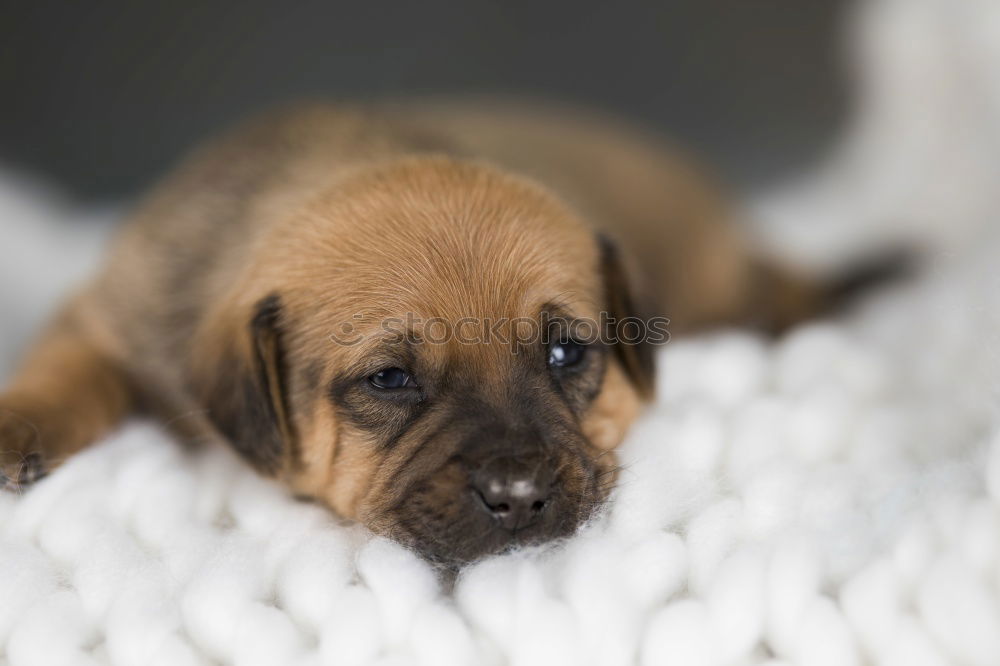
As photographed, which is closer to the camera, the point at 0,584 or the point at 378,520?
the point at 0,584

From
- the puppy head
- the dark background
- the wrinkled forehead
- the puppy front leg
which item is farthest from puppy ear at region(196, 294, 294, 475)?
the dark background

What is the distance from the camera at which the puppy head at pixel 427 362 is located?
8.64 ft

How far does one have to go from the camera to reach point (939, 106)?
17.8 feet

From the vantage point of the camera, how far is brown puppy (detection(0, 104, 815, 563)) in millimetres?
2701

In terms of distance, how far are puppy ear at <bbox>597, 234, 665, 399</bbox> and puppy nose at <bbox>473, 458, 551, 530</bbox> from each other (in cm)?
86

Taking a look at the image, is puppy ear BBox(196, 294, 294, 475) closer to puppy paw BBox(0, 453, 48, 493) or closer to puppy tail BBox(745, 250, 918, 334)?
puppy paw BBox(0, 453, 48, 493)

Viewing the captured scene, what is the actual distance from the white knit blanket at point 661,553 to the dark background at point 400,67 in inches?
134

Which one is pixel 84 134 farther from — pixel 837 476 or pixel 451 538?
pixel 837 476

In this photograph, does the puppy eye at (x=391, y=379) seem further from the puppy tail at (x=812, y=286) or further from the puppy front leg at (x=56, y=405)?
the puppy tail at (x=812, y=286)

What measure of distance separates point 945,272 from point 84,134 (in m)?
5.03

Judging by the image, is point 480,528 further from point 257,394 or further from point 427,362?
point 257,394

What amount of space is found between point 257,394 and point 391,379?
42cm

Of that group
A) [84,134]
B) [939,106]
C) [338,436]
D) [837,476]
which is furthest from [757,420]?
[84,134]

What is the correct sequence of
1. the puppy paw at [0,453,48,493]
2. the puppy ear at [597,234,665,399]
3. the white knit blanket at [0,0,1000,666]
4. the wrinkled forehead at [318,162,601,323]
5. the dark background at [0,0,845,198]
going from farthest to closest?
the dark background at [0,0,845,198] → the puppy ear at [597,234,665,399] → the puppy paw at [0,453,48,493] → the wrinkled forehead at [318,162,601,323] → the white knit blanket at [0,0,1000,666]
